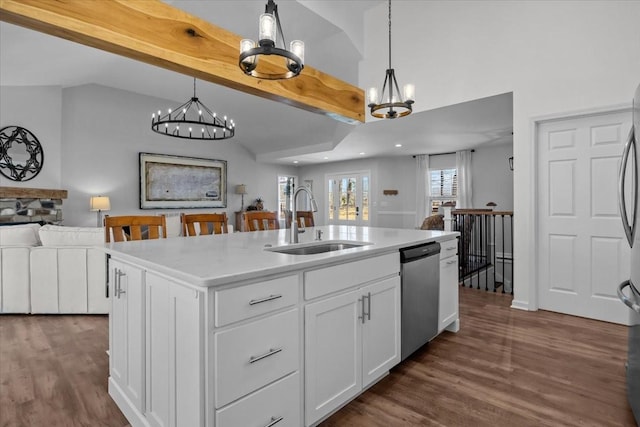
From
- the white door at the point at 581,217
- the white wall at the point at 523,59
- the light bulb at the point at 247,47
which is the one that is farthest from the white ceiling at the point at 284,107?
the light bulb at the point at 247,47

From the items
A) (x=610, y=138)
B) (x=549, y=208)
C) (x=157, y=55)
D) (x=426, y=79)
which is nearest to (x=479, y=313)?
(x=549, y=208)

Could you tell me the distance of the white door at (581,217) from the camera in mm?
3094

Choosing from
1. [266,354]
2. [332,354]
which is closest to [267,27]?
[266,354]

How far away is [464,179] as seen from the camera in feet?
24.4

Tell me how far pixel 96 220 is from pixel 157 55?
5.27m

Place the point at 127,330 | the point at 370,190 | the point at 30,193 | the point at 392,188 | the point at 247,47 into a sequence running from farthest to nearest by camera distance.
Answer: the point at 370,190
the point at 392,188
the point at 30,193
the point at 247,47
the point at 127,330

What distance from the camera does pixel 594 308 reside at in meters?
3.22

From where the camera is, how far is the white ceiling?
3822 millimetres

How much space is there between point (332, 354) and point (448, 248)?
151 centimetres

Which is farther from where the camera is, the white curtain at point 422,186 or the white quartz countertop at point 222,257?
the white curtain at point 422,186

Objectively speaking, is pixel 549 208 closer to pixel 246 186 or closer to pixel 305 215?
pixel 305 215

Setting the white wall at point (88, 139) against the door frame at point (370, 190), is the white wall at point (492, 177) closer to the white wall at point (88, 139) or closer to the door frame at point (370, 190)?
the door frame at point (370, 190)

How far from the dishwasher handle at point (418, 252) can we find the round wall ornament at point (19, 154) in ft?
20.1

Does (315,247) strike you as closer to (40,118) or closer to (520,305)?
(520,305)
